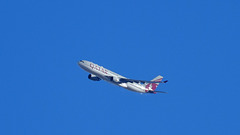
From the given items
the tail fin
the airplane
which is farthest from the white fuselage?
the tail fin

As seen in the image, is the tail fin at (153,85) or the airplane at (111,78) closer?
the airplane at (111,78)

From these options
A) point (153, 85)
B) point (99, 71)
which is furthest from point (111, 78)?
point (153, 85)

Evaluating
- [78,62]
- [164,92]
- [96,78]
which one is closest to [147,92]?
[164,92]

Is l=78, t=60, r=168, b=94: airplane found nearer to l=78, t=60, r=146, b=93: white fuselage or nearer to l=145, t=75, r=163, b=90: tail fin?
l=78, t=60, r=146, b=93: white fuselage

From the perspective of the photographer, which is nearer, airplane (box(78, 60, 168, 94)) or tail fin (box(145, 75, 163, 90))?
Answer: airplane (box(78, 60, 168, 94))

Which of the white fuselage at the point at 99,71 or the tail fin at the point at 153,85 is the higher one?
the tail fin at the point at 153,85

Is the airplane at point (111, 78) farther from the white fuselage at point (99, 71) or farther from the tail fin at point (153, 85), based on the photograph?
the tail fin at point (153, 85)

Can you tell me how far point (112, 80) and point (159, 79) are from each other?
1823cm

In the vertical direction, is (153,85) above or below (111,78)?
above

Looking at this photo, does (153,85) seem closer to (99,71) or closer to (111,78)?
(111,78)

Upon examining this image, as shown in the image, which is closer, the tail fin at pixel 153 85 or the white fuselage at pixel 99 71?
the white fuselage at pixel 99 71

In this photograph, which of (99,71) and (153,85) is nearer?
(99,71)

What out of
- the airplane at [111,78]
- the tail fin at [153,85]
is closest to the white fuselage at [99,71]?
the airplane at [111,78]

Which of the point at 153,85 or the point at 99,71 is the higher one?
the point at 153,85
